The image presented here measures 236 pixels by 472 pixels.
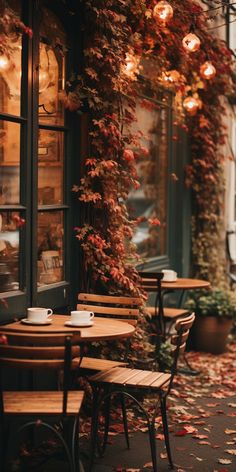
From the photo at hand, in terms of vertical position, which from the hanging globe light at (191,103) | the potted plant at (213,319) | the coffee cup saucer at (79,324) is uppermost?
the hanging globe light at (191,103)

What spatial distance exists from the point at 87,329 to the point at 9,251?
103 centimetres

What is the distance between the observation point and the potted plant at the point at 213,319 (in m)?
10.1

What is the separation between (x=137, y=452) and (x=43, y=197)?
2136 mm

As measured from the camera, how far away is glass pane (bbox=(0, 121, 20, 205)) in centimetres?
604

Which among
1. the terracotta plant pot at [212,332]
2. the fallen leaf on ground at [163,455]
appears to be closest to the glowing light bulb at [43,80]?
the fallen leaf on ground at [163,455]

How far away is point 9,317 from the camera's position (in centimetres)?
589

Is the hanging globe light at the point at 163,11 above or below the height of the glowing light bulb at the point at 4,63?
above

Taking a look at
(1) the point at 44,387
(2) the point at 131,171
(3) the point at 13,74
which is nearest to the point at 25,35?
(3) the point at 13,74

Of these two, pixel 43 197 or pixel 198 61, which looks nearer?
pixel 43 197

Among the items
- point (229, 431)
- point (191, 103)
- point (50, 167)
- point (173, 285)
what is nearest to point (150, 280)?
point (173, 285)

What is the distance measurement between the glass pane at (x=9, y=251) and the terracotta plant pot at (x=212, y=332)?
4493 mm

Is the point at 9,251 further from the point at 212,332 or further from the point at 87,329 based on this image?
the point at 212,332

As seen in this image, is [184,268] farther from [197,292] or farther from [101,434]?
[101,434]

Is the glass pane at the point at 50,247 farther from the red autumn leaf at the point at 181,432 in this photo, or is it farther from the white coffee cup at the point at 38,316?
the red autumn leaf at the point at 181,432
